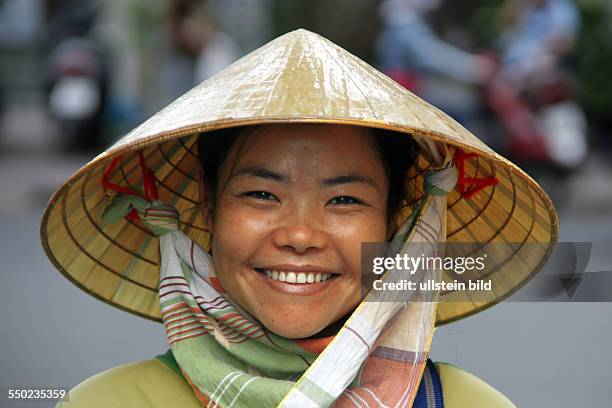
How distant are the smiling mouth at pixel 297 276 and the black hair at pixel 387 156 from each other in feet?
0.75

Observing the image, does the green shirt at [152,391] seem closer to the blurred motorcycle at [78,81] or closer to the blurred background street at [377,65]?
the blurred background street at [377,65]

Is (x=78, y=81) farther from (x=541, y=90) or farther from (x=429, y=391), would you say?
(x=429, y=391)

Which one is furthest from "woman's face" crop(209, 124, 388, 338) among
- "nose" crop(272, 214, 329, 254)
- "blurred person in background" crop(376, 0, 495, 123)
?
"blurred person in background" crop(376, 0, 495, 123)

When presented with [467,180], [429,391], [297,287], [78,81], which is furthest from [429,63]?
[297,287]

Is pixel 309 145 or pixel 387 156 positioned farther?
pixel 387 156

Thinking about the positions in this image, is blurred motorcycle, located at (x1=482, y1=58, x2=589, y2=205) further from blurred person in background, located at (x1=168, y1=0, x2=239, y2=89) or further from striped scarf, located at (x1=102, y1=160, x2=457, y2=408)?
striped scarf, located at (x1=102, y1=160, x2=457, y2=408)

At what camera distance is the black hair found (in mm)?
2076

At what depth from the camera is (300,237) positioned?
6.20 feet

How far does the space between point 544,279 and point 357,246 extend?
585 millimetres

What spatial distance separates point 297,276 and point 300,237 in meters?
0.08

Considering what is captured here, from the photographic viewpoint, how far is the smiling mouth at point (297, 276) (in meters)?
1.93

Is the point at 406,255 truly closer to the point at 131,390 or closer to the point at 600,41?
the point at 131,390

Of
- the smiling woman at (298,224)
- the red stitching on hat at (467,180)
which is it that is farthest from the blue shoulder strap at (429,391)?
the red stitching on hat at (467,180)

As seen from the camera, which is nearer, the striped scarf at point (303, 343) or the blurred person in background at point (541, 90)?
the striped scarf at point (303, 343)
